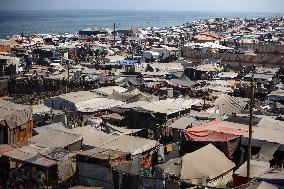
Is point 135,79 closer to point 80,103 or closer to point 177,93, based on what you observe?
point 177,93

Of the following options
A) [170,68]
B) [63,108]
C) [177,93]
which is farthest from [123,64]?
[63,108]

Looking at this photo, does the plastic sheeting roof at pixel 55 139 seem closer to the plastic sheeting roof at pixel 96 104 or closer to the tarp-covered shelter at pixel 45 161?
the tarp-covered shelter at pixel 45 161

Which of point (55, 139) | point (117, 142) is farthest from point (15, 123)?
point (117, 142)

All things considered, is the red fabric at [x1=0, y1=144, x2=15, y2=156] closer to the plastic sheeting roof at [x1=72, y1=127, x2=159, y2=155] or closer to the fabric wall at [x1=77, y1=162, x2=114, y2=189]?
the plastic sheeting roof at [x1=72, y1=127, x2=159, y2=155]

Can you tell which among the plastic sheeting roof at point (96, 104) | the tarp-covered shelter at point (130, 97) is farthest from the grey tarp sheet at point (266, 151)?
the tarp-covered shelter at point (130, 97)

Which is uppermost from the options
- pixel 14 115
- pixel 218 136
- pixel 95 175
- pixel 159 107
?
pixel 14 115

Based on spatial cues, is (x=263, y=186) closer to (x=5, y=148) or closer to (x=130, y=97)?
(x=5, y=148)

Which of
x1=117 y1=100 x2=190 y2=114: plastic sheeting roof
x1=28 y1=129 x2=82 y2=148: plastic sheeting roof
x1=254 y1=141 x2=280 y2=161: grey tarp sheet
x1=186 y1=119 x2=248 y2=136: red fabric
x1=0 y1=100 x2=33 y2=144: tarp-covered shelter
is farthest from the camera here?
x1=117 y1=100 x2=190 y2=114: plastic sheeting roof

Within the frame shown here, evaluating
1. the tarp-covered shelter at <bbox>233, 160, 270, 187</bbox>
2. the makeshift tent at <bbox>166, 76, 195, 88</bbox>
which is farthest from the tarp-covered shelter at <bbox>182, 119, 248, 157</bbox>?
the makeshift tent at <bbox>166, 76, 195, 88</bbox>

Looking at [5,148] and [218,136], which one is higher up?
[218,136]
